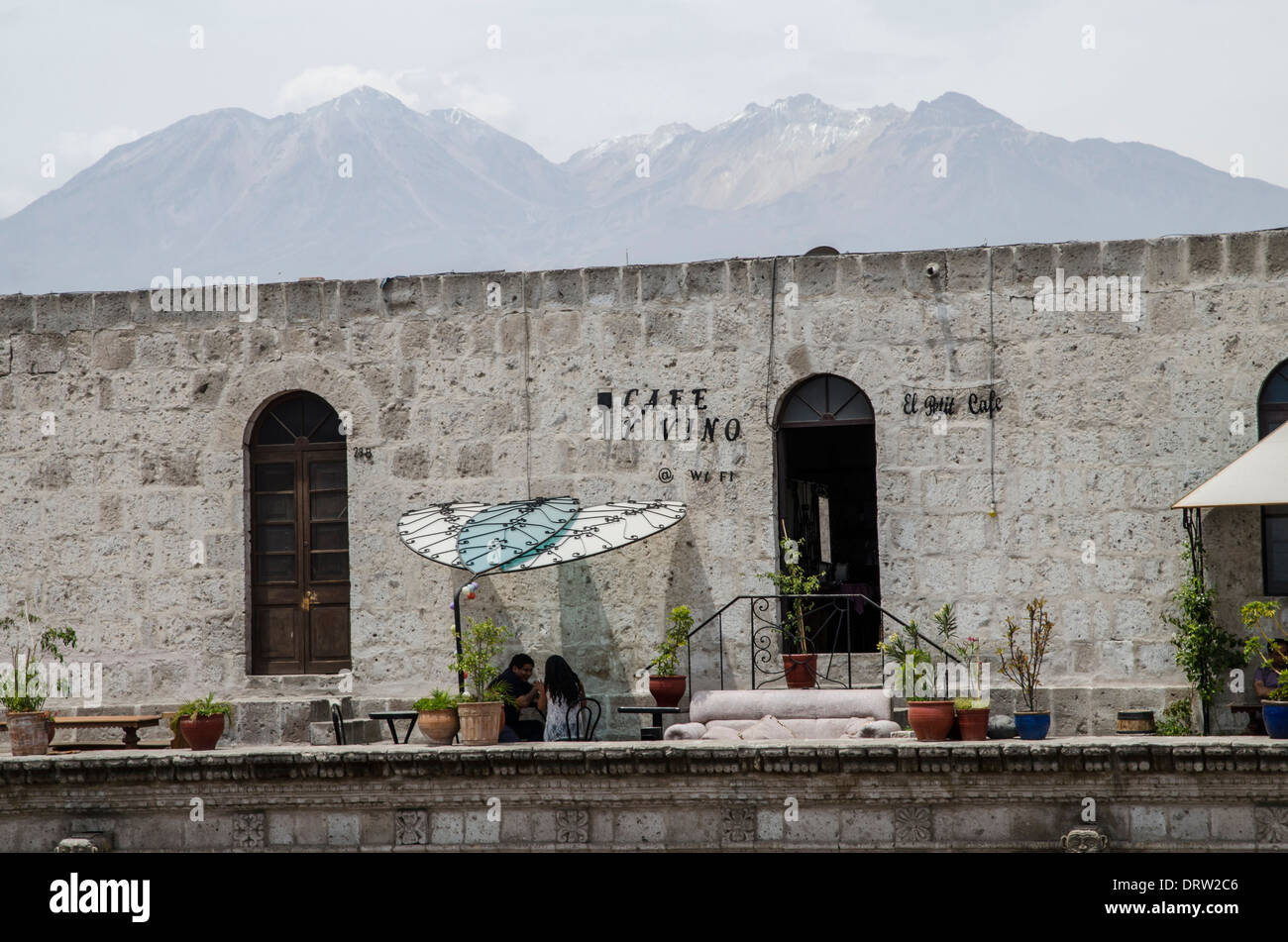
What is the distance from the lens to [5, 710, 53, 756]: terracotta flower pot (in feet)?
33.0

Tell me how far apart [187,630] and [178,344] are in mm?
2287

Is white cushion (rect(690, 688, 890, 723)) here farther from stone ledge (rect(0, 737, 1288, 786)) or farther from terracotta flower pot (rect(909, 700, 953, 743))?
stone ledge (rect(0, 737, 1288, 786))

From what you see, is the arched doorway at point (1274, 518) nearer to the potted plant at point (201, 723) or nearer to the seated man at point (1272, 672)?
the seated man at point (1272, 672)

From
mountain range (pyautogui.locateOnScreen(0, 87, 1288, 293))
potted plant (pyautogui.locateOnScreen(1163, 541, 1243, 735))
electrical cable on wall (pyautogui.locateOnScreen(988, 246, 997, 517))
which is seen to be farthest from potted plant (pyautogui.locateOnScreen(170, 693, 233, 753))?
mountain range (pyautogui.locateOnScreen(0, 87, 1288, 293))

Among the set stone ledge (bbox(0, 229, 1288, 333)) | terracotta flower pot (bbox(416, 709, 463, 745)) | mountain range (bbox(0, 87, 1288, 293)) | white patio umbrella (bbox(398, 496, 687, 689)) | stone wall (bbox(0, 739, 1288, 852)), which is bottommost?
stone wall (bbox(0, 739, 1288, 852))

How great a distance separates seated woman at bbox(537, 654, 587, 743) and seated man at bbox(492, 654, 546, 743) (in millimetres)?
218

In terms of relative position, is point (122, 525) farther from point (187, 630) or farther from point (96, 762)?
point (96, 762)

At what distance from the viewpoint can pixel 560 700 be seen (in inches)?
399

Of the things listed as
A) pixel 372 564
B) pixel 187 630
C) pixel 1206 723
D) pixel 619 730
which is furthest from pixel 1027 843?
pixel 187 630

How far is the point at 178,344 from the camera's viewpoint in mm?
11820

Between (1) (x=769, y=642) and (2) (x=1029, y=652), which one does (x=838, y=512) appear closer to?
(1) (x=769, y=642)

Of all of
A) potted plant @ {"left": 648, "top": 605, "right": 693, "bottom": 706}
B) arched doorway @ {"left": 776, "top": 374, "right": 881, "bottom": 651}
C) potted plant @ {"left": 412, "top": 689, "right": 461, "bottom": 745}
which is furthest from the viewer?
arched doorway @ {"left": 776, "top": 374, "right": 881, "bottom": 651}

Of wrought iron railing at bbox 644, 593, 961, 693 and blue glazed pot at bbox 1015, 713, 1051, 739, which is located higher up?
wrought iron railing at bbox 644, 593, 961, 693

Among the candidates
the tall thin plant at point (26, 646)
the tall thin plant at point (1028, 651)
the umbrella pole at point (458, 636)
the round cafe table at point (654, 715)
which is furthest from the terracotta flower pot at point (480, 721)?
the tall thin plant at point (26, 646)
